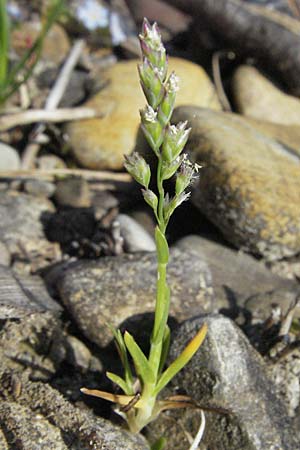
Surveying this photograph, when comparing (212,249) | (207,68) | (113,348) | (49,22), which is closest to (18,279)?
(113,348)

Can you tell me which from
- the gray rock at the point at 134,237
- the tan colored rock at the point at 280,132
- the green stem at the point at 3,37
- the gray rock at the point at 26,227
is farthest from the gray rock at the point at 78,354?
the green stem at the point at 3,37

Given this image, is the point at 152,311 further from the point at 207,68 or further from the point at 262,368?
the point at 207,68

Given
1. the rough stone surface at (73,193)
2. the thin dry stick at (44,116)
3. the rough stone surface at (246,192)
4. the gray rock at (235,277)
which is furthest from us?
the thin dry stick at (44,116)

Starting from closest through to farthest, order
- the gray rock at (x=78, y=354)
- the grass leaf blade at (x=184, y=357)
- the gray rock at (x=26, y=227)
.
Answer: the grass leaf blade at (x=184, y=357), the gray rock at (x=78, y=354), the gray rock at (x=26, y=227)

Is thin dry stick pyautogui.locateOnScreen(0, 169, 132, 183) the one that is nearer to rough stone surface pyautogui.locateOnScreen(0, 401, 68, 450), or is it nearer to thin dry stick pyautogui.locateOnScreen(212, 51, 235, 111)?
thin dry stick pyautogui.locateOnScreen(212, 51, 235, 111)

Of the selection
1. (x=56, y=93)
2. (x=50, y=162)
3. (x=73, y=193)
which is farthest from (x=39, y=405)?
(x=56, y=93)

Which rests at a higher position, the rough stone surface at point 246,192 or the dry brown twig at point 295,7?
the dry brown twig at point 295,7

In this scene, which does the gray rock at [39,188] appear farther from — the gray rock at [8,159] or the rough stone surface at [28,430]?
the rough stone surface at [28,430]

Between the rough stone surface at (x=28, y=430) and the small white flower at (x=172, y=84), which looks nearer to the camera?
the small white flower at (x=172, y=84)
